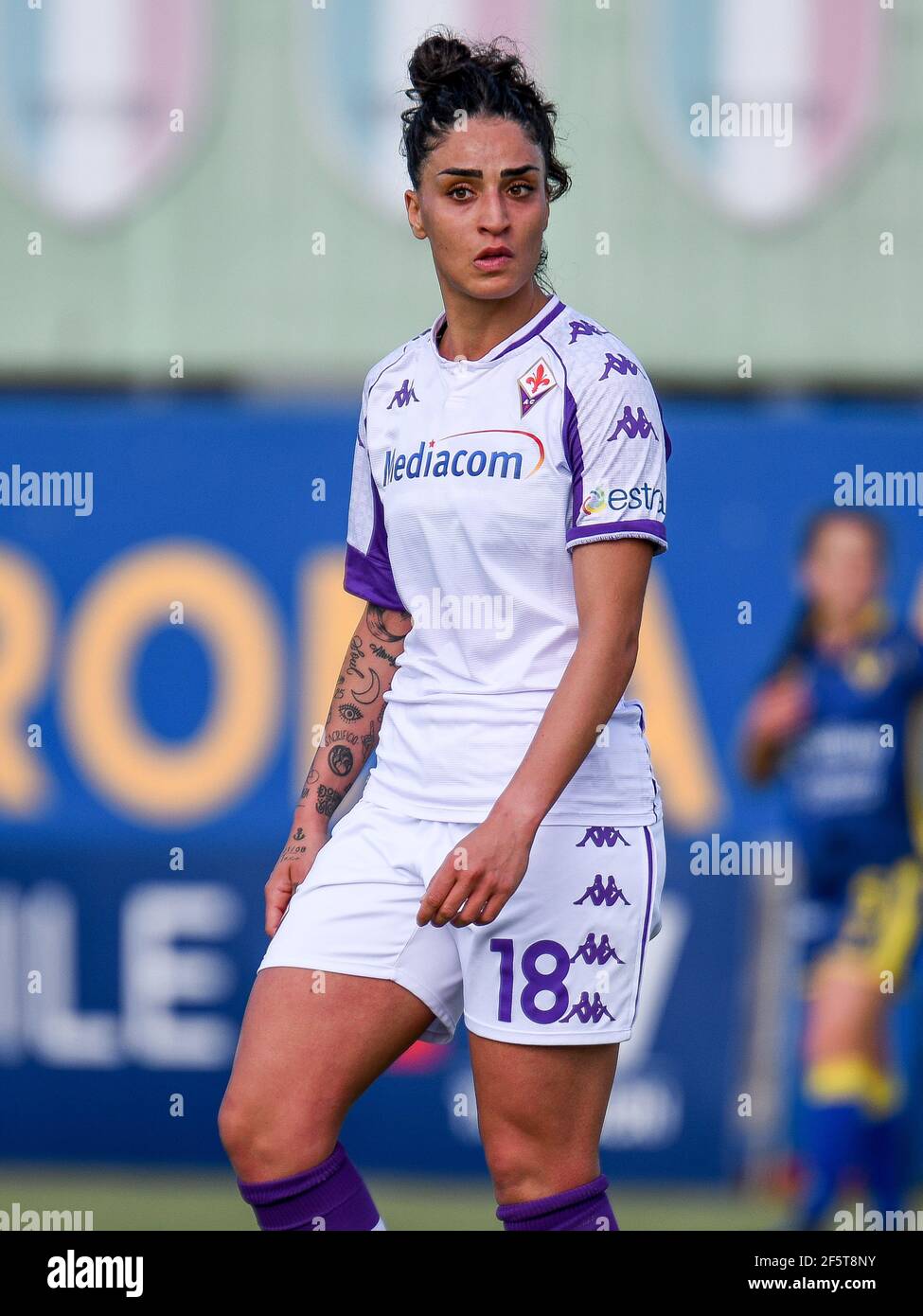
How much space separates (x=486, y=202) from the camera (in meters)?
2.51

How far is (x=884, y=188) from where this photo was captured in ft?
17.2

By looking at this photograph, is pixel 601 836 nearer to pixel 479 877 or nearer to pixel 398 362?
pixel 479 877

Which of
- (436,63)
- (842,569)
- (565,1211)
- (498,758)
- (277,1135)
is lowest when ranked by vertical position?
(565,1211)

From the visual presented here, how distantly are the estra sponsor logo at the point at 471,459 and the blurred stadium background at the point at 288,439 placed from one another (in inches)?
105

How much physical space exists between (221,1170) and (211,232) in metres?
2.72

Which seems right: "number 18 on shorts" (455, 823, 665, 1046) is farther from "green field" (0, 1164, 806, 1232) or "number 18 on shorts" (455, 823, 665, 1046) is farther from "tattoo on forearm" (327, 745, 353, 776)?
"green field" (0, 1164, 806, 1232)

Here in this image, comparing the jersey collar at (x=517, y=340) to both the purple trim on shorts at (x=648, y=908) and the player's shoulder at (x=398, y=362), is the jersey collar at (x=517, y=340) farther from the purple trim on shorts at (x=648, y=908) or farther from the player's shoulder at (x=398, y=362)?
the purple trim on shorts at (x=648, y=908)

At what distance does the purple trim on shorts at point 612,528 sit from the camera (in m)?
2.42

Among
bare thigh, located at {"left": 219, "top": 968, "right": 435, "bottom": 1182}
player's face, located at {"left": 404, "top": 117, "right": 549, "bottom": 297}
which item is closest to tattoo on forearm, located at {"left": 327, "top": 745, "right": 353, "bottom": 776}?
bare thigh, located at {"left": 219, "top": 968, "right": 435, "bottom": 1182}

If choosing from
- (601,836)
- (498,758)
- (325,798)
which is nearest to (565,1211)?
(601,836)

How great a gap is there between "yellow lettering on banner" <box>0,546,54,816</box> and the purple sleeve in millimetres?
2578

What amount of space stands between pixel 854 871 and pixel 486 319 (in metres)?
2.76

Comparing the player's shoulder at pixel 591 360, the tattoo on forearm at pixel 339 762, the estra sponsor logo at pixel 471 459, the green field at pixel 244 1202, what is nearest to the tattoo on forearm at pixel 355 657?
the tattoo on forearm at pixel 339 762

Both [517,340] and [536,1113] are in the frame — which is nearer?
[536,1113]
